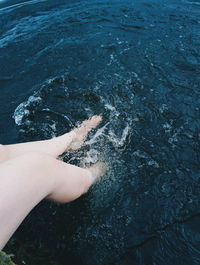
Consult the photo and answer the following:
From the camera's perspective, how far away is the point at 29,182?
1.70 metres

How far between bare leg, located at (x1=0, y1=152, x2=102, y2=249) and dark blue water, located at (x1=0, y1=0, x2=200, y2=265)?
45cm

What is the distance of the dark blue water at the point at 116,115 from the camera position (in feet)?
7.38

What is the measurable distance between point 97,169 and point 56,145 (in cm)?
43

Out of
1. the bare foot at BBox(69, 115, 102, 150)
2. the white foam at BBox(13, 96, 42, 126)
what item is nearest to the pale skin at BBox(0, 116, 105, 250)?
the bare foot at BBox(69, 115, 102, 150)

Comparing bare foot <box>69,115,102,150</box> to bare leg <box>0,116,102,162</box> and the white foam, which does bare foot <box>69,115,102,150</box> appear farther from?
the white foam

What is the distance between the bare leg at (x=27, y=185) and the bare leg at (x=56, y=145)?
→ 1.33 feet

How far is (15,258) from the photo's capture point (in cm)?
197

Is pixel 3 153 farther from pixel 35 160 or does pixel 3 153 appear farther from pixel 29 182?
pixel 29 182

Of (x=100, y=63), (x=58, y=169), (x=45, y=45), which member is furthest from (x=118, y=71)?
(x=58, y=169)

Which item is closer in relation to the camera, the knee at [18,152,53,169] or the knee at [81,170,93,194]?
the knee at [18,152,53,169]

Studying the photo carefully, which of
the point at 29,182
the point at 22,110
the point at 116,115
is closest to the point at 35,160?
the point at 29,182

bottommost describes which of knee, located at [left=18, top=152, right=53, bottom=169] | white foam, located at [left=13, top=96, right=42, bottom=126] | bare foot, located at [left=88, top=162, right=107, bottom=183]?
bare foot, located at [left=88, top=162, right=107, bottom=183]

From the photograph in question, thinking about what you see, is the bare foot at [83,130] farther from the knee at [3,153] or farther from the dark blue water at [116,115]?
the knee at [3,153]

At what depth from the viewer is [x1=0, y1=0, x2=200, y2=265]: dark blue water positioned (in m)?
2.25
